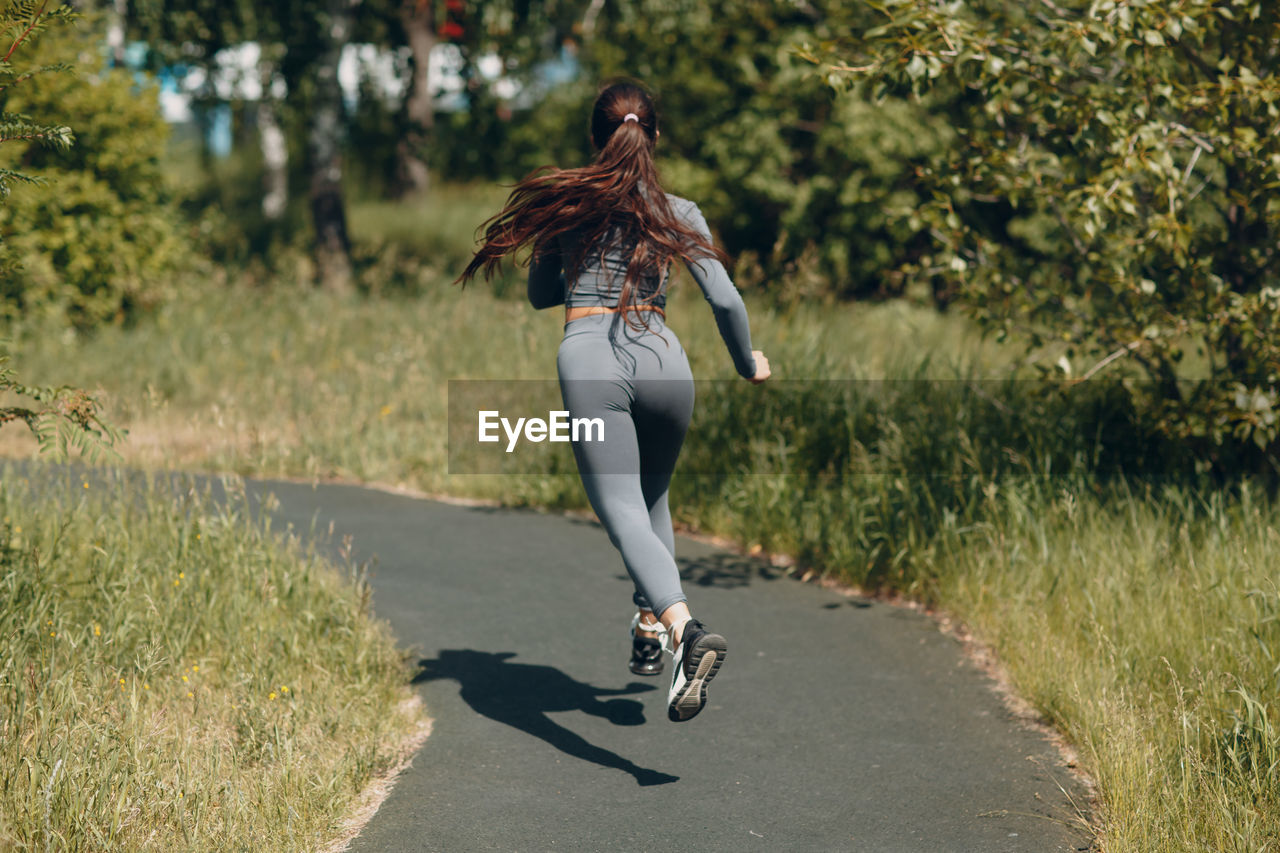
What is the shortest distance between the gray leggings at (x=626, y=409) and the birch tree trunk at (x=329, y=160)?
1187 centimetres

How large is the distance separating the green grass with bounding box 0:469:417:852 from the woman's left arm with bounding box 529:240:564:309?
1.57 meters

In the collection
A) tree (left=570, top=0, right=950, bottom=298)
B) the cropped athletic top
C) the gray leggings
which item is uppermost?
tree (left=570, top=0, right=950, bottom=298)

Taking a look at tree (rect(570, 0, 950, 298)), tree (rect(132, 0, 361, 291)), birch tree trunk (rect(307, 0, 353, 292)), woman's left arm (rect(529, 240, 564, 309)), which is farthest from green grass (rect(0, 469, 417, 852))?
tree (rect(132, 0, 361, 291))

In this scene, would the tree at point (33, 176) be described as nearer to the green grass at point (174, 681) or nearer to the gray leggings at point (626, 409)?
the green grass at point (174, 681)

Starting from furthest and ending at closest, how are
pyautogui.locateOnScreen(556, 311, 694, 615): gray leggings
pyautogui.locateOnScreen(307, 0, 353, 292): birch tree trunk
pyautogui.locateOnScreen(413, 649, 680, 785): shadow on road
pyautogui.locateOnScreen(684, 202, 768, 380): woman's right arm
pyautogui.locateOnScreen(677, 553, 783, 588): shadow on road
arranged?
pyautogui.locateOnScreen(307, 0, 353, 292): birch tree trunk → pyautogui.locateOnScreen(677, 553, 783, 588): shadow on road → pyautogui.locateOnScreen(413, 649, 680, 785): shadow on road → pyautogui.locateOnScreen(684, 202, 768, 380): woman's right arm → pyautogui.locateOnScreen(556, 311, 694, 615): gray leggings

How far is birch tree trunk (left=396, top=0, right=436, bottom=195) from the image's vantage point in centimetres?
1766

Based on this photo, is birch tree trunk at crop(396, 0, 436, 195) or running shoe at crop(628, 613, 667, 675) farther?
birch tree trunk at crop(396, 0, 436, 195)

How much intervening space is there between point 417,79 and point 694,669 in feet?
57.2

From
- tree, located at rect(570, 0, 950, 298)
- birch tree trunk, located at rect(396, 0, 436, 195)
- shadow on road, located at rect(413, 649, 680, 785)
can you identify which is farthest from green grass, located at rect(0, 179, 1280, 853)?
birch tree trunk, located at rect(396, 0, 436, 195)

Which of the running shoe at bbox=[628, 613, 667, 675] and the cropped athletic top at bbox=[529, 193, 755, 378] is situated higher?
the cropped athletic top at bbox=[529, 193, 755, 378]

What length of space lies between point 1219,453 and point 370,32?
16.0m

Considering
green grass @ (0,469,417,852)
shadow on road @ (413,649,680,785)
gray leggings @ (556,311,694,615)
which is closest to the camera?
green grass @ (0,469,417,852)

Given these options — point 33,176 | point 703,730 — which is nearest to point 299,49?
point 33,176

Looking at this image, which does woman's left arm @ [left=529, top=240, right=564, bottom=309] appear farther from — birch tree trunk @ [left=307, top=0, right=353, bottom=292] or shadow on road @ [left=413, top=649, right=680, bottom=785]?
birch tree trunk @ [left=307, top=0, right=353, bottom=292]
